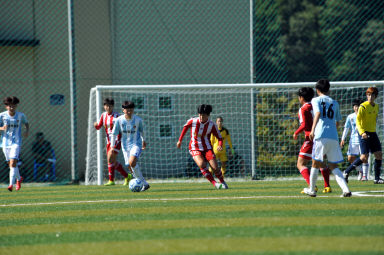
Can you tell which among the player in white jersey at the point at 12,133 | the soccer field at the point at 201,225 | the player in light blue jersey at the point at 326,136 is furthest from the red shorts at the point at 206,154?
the player in white jersey at the point at 12,133

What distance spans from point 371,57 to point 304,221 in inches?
892

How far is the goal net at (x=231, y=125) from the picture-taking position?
48.7 ft

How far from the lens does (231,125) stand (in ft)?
55.9

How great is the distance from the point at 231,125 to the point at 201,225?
10.9 m

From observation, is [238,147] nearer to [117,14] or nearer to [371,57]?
[117,14]

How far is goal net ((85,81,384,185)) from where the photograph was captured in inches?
585

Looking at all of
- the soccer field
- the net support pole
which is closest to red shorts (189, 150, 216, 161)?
the soccer field

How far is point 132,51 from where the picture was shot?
66.2 feet

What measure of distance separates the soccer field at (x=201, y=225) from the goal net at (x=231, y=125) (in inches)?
218

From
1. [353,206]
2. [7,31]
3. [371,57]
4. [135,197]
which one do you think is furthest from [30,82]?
[371,57]

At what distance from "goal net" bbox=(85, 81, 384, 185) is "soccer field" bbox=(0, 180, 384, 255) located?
18.2ft

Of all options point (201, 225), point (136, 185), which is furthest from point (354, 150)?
point (201, 225)

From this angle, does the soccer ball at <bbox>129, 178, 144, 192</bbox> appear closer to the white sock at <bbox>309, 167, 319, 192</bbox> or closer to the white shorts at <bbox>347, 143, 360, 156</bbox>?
the white sock at <bbox>309, 167, 319, 192</bbox>

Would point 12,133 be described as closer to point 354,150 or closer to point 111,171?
point 111,171
